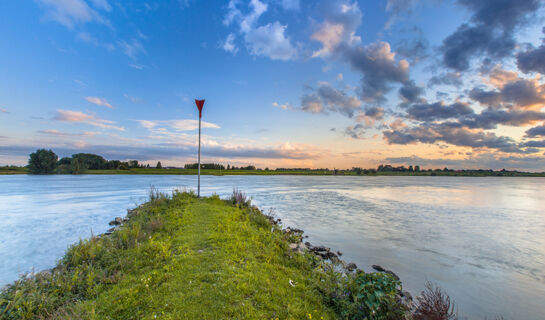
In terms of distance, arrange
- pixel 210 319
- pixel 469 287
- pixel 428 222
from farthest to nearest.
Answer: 1. pixel 428 222
2. pixel 469 287
3. pixel 210 319

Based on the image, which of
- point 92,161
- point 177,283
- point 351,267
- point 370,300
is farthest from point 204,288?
point 92,161

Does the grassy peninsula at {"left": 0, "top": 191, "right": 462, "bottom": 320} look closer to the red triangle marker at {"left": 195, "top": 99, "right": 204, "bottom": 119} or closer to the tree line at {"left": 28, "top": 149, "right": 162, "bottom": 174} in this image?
the red triangle marker at {"left": 195, "top": 99, "right": 204, "bottom": 119}

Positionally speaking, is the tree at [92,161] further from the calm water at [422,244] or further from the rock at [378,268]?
the rock at [378,268]

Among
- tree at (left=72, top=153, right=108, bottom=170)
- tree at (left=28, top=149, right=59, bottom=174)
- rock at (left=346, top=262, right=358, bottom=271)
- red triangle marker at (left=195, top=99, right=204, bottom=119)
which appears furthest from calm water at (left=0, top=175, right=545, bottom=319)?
tree at (left=72, top=153, right=108, bottom=170)

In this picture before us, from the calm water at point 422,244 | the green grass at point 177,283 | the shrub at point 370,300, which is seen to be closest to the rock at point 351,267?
the calm water at point 422,244

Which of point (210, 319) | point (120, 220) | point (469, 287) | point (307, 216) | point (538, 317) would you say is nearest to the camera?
point (210, 319)

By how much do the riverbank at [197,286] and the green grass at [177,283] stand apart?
0.06 ft

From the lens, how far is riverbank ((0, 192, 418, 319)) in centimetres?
407

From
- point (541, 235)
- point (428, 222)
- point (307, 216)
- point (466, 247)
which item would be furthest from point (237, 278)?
point (541, 235)

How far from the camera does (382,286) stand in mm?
4199

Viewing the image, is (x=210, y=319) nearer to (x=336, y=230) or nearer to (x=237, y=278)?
(x=237, y=278)

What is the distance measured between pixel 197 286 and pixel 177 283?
0.48m

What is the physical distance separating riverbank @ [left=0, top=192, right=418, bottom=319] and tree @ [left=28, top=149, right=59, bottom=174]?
99.4 metres

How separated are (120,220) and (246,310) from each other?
12912 mm
